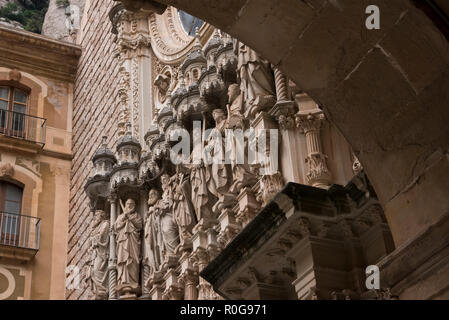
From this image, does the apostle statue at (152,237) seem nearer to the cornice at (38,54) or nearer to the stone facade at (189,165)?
the stone facade at (189,165)

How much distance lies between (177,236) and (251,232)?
3904mm

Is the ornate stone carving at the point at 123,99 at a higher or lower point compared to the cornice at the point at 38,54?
lower

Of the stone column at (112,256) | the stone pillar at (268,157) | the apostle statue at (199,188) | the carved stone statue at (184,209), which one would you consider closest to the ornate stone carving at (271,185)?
the stone pillar at (268,157)

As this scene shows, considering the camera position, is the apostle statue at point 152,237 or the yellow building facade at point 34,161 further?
the yellow building facade at point 34,161

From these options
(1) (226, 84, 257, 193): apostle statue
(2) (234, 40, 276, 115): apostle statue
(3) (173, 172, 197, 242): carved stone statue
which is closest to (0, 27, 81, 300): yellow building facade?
→ (3) (173, 172, 197, 242): carved stone statue

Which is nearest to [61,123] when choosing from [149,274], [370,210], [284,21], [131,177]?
[131,177]

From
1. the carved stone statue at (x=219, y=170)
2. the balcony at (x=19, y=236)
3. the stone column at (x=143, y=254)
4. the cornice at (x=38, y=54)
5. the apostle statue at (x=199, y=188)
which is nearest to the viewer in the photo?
the carved stone statue at (x=219, y=170)

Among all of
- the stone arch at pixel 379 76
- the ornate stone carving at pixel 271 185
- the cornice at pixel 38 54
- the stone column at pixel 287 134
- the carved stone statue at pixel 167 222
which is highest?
the cornice at pixel 38 54

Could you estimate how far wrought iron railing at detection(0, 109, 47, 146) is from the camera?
21.0m

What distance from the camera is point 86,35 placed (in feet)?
76.2

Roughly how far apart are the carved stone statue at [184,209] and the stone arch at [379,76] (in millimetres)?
6537

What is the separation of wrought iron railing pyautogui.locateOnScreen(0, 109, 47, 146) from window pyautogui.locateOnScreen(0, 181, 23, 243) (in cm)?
132

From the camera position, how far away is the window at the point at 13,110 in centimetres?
2107

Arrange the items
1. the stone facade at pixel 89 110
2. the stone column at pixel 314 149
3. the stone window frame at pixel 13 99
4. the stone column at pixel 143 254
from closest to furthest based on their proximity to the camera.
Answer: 1. the stone column at pixel 314 149
2. the stone column at pixel 143 254
3. the stone facade at pixel 89 110
4. the stone window frame at pixel 13 99
